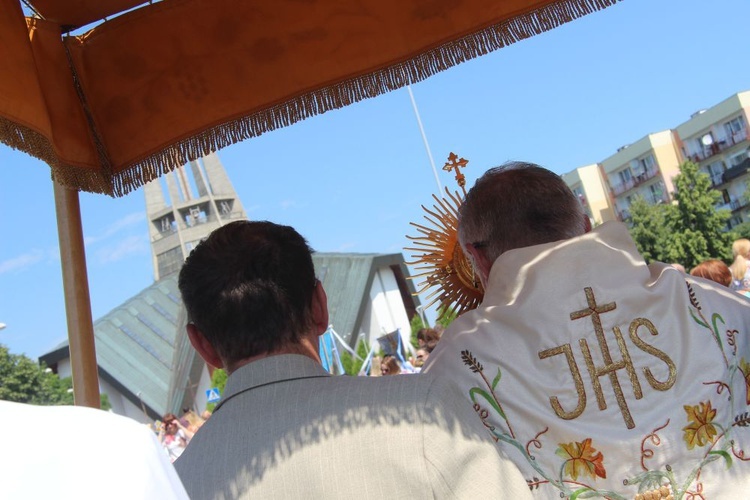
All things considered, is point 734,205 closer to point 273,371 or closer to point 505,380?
point 505,380

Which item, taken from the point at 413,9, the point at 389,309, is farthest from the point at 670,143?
the point at 413,9

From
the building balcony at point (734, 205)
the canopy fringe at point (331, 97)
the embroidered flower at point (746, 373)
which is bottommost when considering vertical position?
the embroidered flower at point (746, 373)

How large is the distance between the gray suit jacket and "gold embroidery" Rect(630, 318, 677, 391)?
20.3 inches

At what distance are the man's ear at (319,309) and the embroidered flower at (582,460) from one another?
0.61 metres

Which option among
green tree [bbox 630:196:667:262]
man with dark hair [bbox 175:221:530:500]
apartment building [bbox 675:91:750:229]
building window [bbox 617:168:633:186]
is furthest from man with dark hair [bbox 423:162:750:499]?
building window [bbox 617:168:633:186]

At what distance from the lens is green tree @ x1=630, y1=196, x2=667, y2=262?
43.1 m

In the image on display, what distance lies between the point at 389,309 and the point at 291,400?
43.4m

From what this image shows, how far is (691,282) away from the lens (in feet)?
7.30

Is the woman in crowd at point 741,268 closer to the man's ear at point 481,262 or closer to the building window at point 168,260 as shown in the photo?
the man's ear at point 481,262

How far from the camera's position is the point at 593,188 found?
74.2 m

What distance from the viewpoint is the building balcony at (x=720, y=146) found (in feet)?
198

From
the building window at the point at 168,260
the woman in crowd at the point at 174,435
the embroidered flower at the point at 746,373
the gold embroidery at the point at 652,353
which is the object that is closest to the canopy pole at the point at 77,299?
the gold embroidery at the point at 652,353

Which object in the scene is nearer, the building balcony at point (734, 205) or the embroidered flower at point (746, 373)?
the embroidered flower at point (746, 373)

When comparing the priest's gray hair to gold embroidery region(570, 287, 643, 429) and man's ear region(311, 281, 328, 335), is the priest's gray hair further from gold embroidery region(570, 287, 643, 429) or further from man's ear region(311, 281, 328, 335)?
man's ear region(311, 281, 328, 335)
